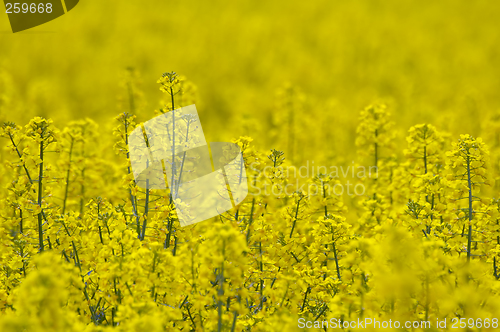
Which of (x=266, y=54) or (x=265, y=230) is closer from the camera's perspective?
(x=265, y=230)

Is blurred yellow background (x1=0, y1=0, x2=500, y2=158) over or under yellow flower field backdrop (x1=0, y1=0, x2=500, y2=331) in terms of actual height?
over

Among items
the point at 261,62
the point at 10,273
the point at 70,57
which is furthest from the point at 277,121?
the point at 70,57

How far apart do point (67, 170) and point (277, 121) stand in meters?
3.53

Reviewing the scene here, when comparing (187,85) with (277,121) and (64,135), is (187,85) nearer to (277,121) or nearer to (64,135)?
(64,135)

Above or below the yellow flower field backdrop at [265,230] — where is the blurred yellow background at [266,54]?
above

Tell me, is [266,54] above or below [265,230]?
above

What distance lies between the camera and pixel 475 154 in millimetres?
3355

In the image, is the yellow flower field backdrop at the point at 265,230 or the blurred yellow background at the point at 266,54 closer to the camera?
the yellow flower field backdrop at the point at 265,230

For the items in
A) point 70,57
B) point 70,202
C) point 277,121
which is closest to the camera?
point 70,202

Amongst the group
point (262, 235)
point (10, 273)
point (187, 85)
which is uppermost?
point (187, 85)

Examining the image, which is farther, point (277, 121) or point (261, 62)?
point (261, 62)

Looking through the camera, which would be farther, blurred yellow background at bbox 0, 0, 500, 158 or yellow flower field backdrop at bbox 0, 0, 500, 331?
blurred yellow background at bbox 0, 0, 500, 158

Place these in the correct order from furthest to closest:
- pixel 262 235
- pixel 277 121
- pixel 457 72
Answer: pixel 457 72 < pixel 277 121 < pixel 262 235

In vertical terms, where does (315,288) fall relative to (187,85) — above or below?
below
